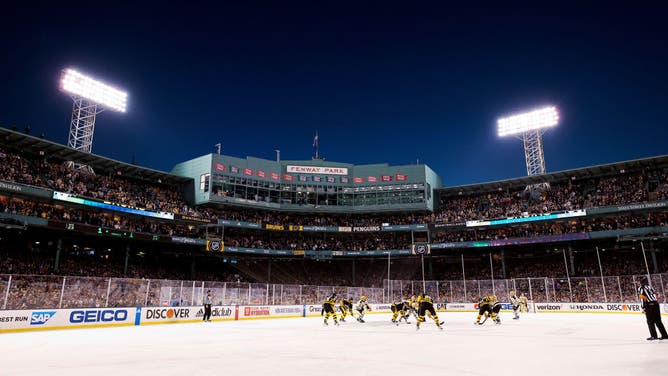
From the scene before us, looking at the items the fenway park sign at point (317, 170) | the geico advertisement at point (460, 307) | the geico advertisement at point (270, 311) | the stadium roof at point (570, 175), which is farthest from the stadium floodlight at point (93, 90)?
the stadium roof at point (570, 175)

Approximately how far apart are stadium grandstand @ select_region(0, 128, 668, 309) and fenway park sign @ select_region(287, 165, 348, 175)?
→ 0.21 metres

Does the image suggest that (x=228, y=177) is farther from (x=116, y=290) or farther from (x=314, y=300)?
(x=116, y=290)

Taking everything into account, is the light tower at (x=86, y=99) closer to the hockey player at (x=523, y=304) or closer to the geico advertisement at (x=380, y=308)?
the geico advertisement at (x=380, y=308)

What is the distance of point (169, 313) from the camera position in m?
25.5

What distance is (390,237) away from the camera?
197 ft

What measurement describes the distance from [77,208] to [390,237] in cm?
3763

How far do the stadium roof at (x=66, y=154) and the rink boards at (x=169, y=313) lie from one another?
86.2ft

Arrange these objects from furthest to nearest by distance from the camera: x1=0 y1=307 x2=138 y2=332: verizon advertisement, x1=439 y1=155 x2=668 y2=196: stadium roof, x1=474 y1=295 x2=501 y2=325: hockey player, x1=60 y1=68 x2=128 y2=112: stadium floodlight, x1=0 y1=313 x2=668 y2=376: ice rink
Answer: x1=439 y1=155 x2=668 y2=196: stadium roof, x1=60 y1=68 x2=128 y2=112: stadium floodlight, x1=474 y1=295 x2=501 y2=325: hockey player, x1=0 y1=307 x2=138 y2=332: verizon advertisement, x1=0 y1=313 x2=668 y2=376: ice rink

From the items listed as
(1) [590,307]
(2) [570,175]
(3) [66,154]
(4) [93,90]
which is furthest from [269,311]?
(2) [570,175]

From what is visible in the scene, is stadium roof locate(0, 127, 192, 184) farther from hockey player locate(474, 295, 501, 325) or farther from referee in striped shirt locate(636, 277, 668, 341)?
referee in striped shirt locate(636, 277, 668, 341)

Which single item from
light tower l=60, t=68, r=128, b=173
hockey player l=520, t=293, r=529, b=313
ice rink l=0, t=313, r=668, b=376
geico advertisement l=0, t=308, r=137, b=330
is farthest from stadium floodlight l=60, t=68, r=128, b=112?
hockey player l=520, t=293, r=529, b=313

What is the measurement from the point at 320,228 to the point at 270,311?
1011 inches

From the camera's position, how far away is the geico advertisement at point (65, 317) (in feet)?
60.8

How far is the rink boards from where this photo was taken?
19.1 m
